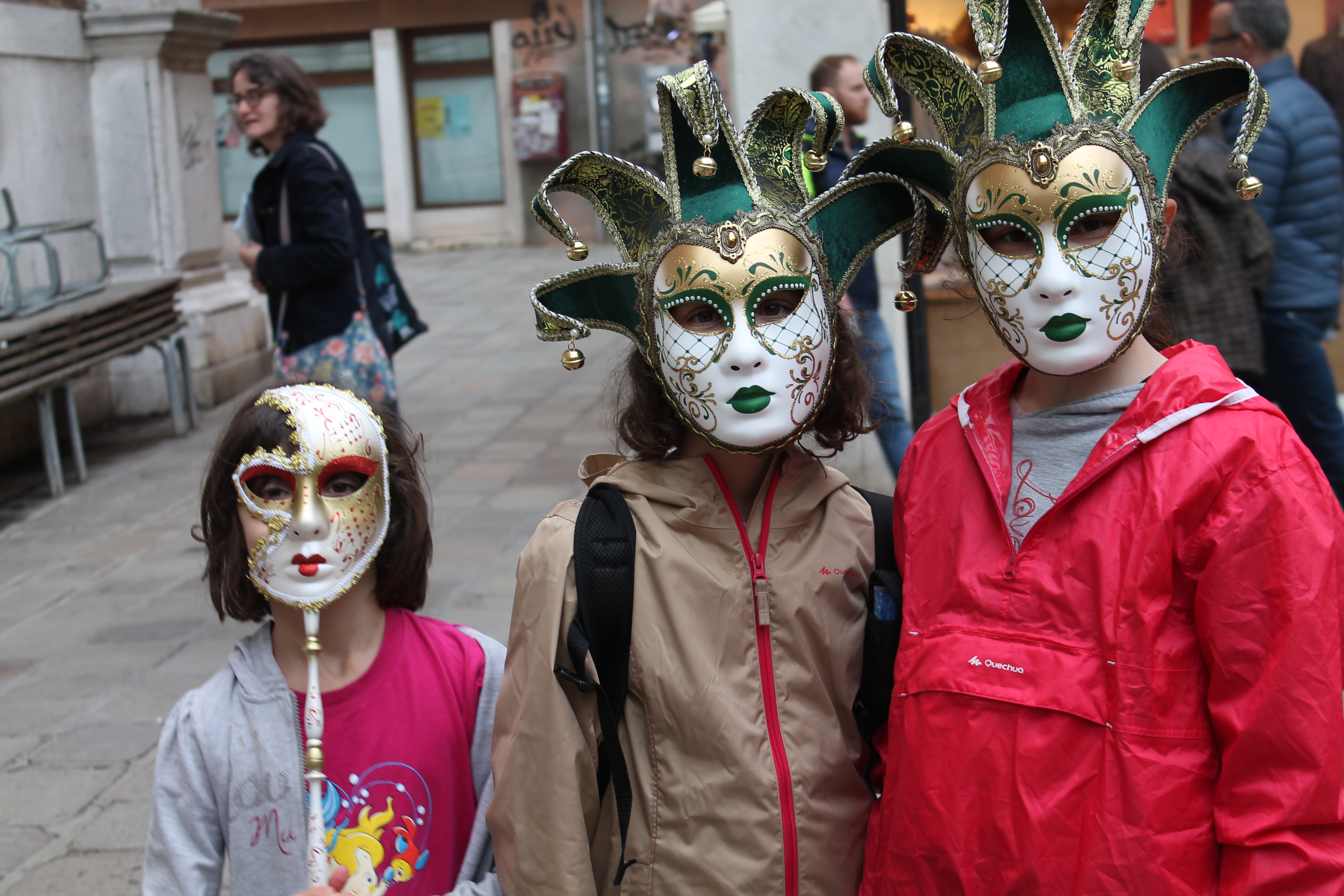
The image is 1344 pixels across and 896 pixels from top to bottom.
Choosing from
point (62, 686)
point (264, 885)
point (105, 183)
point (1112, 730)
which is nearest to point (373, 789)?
point (264, 885)

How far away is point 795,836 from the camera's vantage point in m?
1.92

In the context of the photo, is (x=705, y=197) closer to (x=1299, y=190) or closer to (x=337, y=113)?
(x=1299, y=190)

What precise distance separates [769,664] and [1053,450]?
0.54 meters

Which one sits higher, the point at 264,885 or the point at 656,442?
the point at 656,442

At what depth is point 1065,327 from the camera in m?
1.81

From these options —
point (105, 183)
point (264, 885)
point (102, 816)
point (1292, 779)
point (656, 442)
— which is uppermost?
point (105, 183)

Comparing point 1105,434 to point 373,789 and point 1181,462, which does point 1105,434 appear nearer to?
point 1181,462

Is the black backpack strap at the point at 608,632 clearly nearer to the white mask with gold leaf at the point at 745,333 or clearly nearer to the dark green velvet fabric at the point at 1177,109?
the white mask with gold leaf at the point at 745,333

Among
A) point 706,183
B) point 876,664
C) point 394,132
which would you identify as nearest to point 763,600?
point 876,664

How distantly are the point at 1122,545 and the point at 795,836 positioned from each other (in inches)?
25.7

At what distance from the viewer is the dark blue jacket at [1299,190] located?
466cm

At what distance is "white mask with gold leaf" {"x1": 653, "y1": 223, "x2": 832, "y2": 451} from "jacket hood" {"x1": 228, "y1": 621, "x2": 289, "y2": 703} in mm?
851

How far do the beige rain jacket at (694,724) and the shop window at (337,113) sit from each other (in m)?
17.0

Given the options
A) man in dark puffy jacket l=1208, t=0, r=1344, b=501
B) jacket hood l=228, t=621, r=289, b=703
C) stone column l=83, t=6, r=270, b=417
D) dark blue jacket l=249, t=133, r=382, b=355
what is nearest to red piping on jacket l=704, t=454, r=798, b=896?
jacket hood l=228, t=621, r=289, b=703
